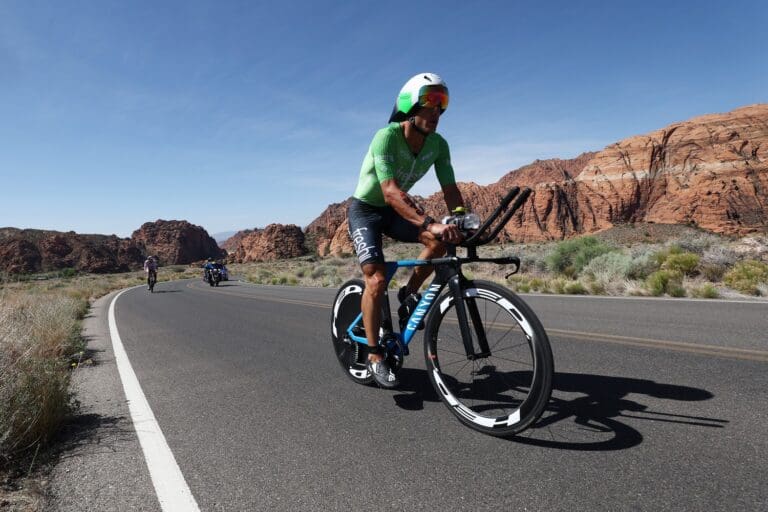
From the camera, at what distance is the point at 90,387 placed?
15.3ft

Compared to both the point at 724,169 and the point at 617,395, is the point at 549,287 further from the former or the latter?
the point at 724,169

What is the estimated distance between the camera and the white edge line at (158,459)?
220 cm

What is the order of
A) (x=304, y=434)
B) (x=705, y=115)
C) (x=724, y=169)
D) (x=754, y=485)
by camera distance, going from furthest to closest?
(x=705, y=115) < (x=724, y=169) < (x=304, y=434) < (x=754, y=485)

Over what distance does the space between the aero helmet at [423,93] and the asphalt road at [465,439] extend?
2198 mm

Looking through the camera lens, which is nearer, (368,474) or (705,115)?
(368,474)

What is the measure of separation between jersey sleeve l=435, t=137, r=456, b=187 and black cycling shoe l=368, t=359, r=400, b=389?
154cm

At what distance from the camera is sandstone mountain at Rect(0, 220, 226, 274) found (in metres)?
98.0

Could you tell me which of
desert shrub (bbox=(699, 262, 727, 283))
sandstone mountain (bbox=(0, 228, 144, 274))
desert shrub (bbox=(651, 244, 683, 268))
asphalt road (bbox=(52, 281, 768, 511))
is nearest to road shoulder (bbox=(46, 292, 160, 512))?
asphalt road (bbox=(52, 281, 768, 511))

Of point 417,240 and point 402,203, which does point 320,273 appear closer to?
point 417,240

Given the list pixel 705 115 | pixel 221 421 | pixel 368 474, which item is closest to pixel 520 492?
pixel 368 474

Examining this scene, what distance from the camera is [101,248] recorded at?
440 ft

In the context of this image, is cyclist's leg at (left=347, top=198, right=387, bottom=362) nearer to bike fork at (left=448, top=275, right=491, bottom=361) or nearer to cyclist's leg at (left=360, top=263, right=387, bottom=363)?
cyclist's leg at (left=360, top=263, right=387, bottom=363)

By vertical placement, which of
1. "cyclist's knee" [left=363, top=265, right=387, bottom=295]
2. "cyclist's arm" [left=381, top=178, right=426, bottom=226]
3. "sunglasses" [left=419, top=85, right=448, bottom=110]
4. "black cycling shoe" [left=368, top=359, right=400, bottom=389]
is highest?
"sunglasses" [left=419, top=85, right=448, bottom=110]

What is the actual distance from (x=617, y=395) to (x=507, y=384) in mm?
783
